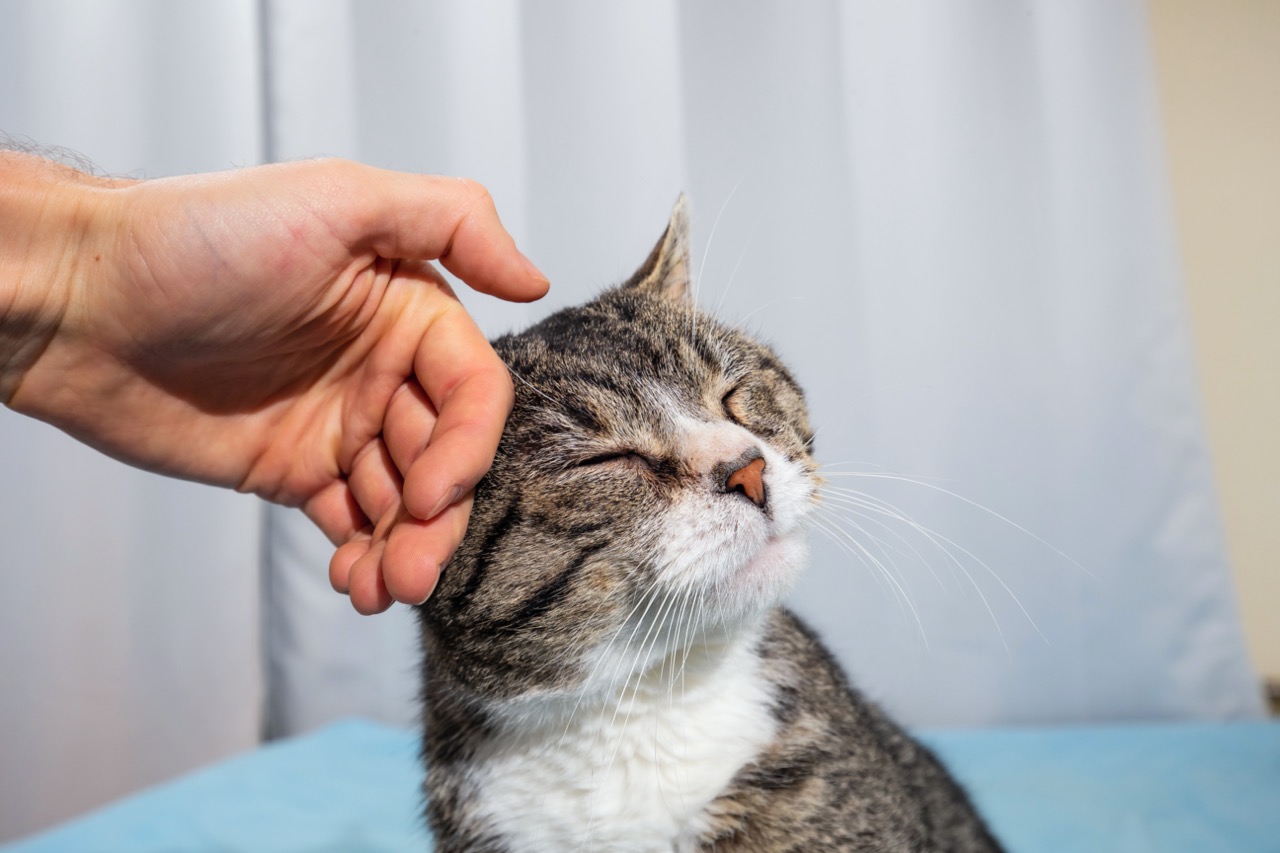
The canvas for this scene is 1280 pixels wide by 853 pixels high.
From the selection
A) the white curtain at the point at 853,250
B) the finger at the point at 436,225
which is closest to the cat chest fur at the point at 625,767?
the finger at the point at 436,225

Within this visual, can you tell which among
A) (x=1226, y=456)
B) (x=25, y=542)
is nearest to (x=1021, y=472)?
(x=1226, y=456)

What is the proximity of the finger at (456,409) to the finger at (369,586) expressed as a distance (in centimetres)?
13

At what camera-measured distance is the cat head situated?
3.91 feet

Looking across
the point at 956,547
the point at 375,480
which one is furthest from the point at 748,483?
the point at 956,547

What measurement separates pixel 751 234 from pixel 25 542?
7.98 feet

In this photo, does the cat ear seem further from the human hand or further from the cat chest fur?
the cat chest fur

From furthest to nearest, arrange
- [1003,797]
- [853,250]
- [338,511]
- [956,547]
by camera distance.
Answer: [853,250] < [956,547] < [1003,797] < [338,511]

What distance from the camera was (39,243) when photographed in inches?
51.8

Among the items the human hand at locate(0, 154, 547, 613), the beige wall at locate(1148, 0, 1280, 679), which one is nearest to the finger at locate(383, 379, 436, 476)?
the human hand at locate(0, 154, 547, 613)

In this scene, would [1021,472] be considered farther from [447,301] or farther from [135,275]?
[135,275]

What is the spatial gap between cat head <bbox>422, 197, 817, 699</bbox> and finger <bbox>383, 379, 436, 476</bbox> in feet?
0.47

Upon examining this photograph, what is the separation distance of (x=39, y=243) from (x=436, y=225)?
57 centimetres

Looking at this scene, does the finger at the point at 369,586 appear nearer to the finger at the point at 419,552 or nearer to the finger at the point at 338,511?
the finger at the point at 419,552

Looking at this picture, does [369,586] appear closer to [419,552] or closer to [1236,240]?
[419,552]
